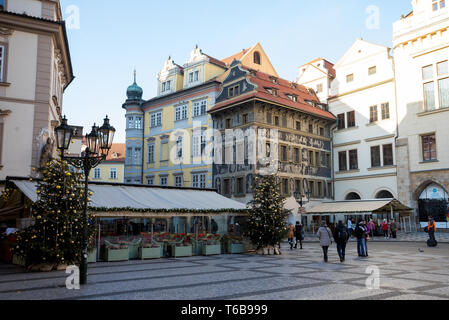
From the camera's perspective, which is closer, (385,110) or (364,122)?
(385,110)

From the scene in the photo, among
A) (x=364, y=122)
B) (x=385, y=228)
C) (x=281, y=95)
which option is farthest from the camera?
(x=364, y=122)

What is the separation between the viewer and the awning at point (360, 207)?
110 ft

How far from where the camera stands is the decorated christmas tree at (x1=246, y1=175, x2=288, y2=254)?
20.5 metres

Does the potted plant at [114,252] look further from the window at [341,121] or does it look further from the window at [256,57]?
the window at [256,57]

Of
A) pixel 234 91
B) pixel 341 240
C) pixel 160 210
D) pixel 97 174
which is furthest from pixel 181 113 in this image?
pixel 97 174

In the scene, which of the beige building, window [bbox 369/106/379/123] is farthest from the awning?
the beige building

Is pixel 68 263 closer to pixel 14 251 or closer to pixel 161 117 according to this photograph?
pixel 14 251

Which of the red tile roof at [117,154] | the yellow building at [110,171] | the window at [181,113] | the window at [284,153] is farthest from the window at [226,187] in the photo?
the red tile roof at [117,154]

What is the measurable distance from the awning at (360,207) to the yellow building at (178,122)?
1059cm

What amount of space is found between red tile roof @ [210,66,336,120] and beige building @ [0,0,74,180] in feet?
62.5

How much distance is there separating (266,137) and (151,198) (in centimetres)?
1852

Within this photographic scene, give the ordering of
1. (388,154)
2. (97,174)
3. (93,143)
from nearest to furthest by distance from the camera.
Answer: (93,143)
(388,154)
(97,174)

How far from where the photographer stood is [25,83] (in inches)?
800

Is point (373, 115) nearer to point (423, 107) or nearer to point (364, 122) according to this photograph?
point (364, 122)
